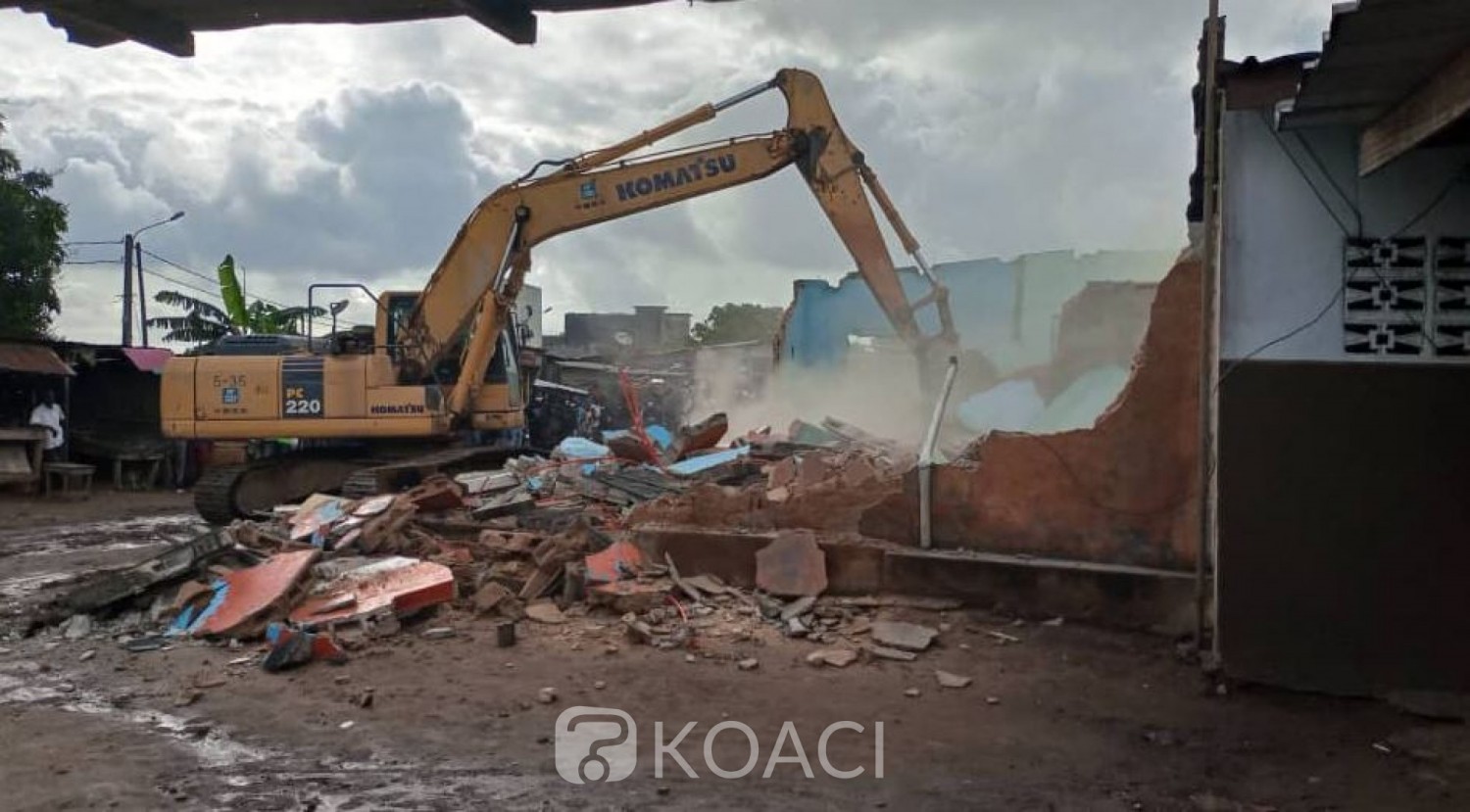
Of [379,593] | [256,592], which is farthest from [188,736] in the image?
[256,592]

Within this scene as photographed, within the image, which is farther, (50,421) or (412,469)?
(50,421)

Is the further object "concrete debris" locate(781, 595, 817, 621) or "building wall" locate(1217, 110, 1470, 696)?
"concrete debris" locate(781, 595, 817, 621)

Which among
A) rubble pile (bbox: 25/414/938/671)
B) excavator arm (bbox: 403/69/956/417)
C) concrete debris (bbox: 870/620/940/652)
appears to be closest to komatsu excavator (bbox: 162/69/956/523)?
excavator arm (bbox: 403/69/956/417)

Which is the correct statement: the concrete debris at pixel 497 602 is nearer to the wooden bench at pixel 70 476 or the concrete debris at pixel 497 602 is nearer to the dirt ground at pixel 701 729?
the dirt ground at pixel 701 729

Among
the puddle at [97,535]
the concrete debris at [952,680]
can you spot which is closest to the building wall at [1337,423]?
the concrete debris at [952,680]

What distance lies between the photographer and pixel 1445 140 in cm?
496

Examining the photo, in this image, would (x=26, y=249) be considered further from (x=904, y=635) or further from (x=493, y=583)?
(x=904, y=635)

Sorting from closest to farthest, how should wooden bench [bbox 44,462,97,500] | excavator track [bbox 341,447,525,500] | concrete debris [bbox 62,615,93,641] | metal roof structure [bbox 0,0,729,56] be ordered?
metal roof structure [bbox 0,0,729,56]
concrete debris [bbox 62,615,93,641]
excavator track [bbox 341,447,525,500]
wooden bench [bbox 44,462,97,500]

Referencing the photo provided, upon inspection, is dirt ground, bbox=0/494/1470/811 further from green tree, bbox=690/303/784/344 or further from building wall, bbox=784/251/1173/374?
green tree, bbox=690/303/784/344

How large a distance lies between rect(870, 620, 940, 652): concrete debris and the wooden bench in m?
16.8

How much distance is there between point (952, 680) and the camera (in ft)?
20.6

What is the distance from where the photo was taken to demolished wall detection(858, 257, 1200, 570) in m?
6.82

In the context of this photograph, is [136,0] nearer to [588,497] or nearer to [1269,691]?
[1269,691]

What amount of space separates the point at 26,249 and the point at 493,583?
16.9m
